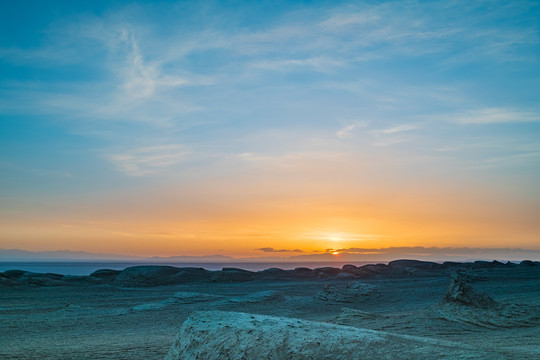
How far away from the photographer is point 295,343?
5.69 meters

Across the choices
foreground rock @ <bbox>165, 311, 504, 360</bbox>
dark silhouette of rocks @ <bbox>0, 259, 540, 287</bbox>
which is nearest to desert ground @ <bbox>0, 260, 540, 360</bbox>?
foreground rock @ <bbox>165, 311, 504, 360</bbox>

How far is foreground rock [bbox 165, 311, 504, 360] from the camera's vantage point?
5496 mm

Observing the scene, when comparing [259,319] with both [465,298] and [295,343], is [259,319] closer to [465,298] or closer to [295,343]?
[295,343]

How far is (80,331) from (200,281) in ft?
56.2

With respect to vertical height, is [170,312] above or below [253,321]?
below

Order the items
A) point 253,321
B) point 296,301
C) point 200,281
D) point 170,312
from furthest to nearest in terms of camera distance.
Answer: point 200,281
point 296,301
point 170,312
point 253,321

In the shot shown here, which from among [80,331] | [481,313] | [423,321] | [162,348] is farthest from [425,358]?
[80,331]

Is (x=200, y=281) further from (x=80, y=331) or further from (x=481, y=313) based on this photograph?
(x=481, y=313)

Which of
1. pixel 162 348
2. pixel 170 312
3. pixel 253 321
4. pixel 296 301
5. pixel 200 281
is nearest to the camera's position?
pixel 253 321

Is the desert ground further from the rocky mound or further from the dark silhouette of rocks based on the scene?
the dark silhouette of rocks

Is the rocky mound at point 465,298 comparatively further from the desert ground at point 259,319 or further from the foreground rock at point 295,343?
the foreground rock at point 295,343

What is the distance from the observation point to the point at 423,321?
40.3 ft

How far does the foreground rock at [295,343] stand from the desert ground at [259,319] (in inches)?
0.7

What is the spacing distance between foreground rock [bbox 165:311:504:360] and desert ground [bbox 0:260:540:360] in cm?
2
